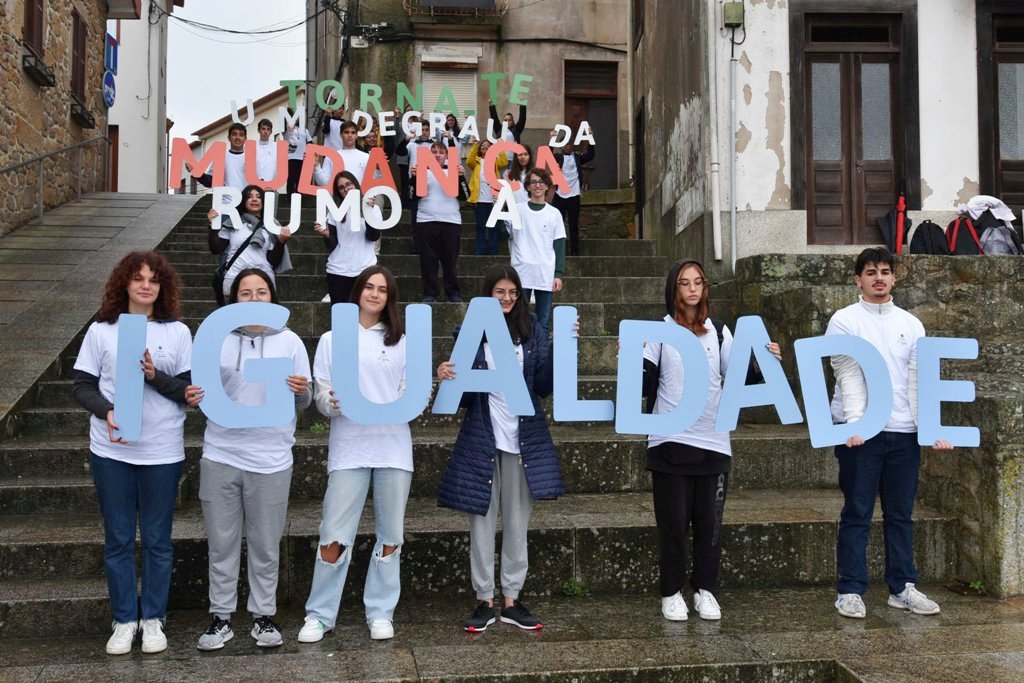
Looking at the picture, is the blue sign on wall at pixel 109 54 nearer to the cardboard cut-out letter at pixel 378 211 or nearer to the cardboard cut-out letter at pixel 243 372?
the cardboard cut-out letter at pixel 378 211

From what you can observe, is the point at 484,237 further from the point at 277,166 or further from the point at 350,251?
the point at 350,251

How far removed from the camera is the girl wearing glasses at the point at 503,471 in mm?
4520

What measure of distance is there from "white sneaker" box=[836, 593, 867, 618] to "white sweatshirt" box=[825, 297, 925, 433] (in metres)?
0.86

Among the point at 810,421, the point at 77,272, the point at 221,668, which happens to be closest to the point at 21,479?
the point at 221,668

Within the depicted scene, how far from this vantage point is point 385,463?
4398mm

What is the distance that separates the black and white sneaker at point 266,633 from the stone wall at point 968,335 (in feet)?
12.3

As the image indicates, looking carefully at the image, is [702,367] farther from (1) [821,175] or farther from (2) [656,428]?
(1) [821,175]

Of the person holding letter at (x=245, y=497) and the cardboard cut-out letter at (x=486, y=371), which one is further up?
the cardboard cut-out letter at (x=486, y=371)

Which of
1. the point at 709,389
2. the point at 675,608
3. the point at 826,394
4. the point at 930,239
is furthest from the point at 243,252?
the point at 930,239

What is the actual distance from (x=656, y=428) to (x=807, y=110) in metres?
6.46

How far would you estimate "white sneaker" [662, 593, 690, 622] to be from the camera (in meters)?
4.66

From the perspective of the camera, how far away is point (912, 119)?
9781mm

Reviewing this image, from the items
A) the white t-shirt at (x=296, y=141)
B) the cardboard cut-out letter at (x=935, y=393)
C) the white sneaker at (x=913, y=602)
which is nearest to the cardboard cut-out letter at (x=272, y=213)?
the cardboard cut-out letter at (x=935, y=393)

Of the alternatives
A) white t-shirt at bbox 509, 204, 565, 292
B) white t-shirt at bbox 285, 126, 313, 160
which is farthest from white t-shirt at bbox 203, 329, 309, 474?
white t-shirt at bbox 285, 126, 313, 160
